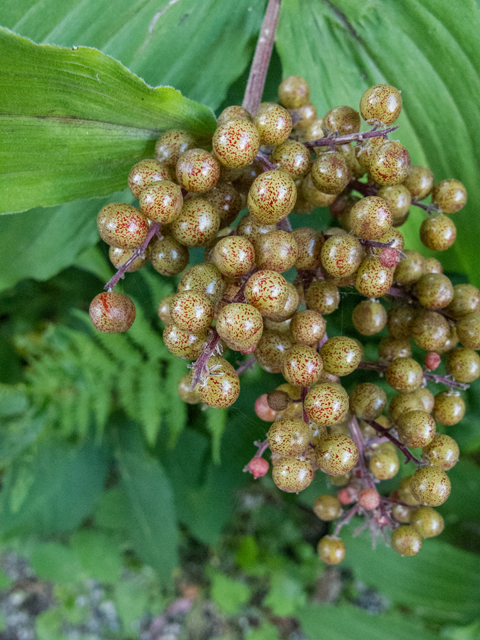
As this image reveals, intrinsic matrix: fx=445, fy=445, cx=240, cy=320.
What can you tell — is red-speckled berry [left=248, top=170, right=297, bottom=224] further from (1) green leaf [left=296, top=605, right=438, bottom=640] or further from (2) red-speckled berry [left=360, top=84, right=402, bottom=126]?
(1) green leaf [left=296, top=605, right=438, bottom=640]

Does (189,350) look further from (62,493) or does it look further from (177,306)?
(62,493)

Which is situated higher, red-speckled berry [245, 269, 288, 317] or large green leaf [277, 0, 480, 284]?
large green leaf [277, 0, 480, 284]

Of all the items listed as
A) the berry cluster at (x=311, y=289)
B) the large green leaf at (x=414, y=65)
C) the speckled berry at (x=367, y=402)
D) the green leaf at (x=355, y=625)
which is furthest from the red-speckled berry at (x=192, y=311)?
the green leaf at (x=355, y=625)

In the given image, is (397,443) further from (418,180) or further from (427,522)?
(418,180)

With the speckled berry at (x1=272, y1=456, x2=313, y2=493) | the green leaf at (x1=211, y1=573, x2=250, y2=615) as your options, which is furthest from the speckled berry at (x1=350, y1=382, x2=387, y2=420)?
the green leaf at (x1=211, y1=573, x2=250, y2=615)

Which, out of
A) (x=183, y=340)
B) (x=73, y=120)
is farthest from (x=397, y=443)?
(x=73, y=120)

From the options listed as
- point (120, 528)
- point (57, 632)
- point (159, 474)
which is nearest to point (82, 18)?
point (159, 474)

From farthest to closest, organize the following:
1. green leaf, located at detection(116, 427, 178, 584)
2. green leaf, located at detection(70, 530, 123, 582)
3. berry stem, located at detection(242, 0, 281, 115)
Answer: green leaf, located at detection(70, 530, 123, 582) < green leaf, located at detection(116, 427, 178, 584) < berry stem, located at detection(242, 0, 281, 115)

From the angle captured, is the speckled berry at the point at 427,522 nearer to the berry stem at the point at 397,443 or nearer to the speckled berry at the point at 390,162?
the berry stem at the point at 397,443
